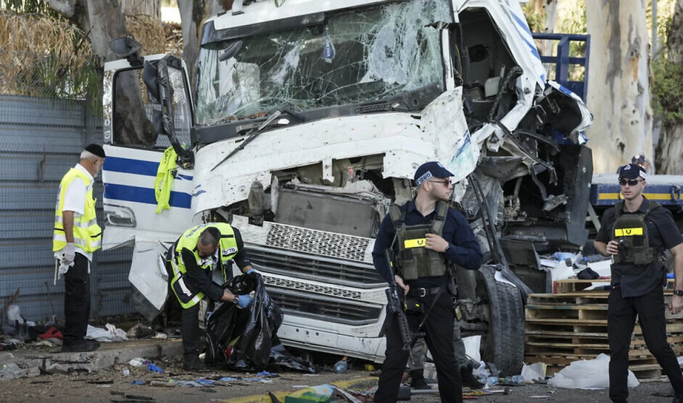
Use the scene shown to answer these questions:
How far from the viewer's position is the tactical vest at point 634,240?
7.50 m

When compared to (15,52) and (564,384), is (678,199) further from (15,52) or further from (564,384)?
(15,52)

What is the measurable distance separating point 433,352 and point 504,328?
259 centimetres

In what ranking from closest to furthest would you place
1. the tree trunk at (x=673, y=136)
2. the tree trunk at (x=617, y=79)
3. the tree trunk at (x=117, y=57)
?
the tree trunk at (x=117, y=57) < the tree trunk at (x=617, y=79) < the tree trunk at (x=673, y=136)

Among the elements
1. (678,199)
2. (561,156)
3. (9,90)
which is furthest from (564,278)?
(9,90)

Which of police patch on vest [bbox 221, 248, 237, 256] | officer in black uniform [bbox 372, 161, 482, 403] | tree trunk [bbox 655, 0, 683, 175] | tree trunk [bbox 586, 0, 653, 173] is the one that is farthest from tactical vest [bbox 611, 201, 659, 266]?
tree trunk [bbox 655, 0, 683, 175]

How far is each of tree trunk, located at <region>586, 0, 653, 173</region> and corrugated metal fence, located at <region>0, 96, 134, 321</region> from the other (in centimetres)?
1420

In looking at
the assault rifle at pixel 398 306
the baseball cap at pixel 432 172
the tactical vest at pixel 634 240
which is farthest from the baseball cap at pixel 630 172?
the assault rifle at pixel 398 306

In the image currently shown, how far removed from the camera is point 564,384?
885 centimetres

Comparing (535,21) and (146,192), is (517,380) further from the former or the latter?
(535,21)

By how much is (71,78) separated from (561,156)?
17.3 feet

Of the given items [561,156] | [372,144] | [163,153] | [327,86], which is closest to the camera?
[372,144]

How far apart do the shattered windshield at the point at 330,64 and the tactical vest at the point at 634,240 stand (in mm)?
2149

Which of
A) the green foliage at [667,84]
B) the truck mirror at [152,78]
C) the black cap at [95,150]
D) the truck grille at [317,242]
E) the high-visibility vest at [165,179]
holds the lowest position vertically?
the truck grille at [317,242]

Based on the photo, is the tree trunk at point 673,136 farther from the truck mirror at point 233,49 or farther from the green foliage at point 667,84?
the truck mirror at point 233,49
